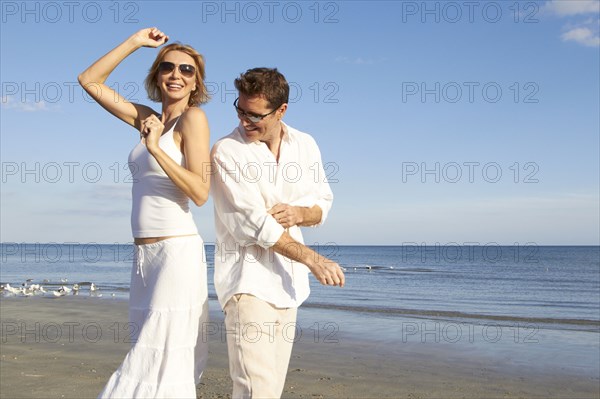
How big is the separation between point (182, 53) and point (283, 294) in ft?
4.05

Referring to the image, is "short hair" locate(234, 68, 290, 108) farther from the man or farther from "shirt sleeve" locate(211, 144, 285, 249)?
"shirt sleeve" locate(211, 144, 285, 249)

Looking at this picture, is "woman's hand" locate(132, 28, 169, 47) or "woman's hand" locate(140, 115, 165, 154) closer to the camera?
"woman's hand" locate(140, 115, 165, 154)

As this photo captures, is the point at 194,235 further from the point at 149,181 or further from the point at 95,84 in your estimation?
the point at 95,84

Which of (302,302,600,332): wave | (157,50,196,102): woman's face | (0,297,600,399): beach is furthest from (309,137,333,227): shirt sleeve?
(302,302,600,332): wave

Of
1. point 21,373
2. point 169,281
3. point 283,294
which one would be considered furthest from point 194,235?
point 21,373

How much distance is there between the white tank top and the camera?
118 inches

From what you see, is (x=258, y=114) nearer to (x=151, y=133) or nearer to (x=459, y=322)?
(x=151, y=133)

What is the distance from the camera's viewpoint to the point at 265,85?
2941 millimetres

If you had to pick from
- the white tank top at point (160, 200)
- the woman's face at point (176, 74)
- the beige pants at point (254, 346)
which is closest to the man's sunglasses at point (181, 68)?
the woman's face at point (176, 74)

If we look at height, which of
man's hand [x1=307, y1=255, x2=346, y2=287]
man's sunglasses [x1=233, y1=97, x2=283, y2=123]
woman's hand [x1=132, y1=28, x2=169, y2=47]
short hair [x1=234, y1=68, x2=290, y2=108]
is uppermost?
woman's hand [x1=132, y1=28, x2=169, y2=47]

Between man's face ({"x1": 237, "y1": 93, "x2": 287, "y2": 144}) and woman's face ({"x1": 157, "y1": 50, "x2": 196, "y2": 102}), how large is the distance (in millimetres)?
339

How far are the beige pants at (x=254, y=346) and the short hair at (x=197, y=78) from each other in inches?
39.7

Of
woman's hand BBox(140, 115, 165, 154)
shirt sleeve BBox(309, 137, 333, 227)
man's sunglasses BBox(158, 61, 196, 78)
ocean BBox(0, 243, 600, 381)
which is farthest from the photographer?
ocean BBox(0, 243, 600, 381)

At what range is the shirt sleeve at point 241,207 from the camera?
292 centimetres
